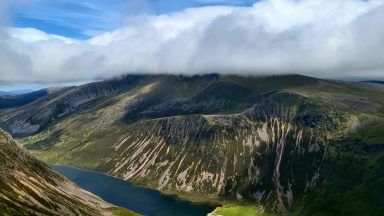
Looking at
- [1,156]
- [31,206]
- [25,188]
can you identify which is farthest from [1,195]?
[1,156]

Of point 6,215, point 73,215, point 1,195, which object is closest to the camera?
point 6,215

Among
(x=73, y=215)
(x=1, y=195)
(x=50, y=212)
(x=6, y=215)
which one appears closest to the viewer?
(x=6, y=215)

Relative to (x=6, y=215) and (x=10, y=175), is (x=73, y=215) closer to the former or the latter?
(x=10, y=175)

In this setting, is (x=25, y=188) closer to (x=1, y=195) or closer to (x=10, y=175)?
(x=10, y=175)

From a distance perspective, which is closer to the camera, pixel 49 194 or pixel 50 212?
pixel 50 212

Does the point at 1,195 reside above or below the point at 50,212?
above

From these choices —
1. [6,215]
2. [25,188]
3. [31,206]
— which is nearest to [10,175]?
[25,188]

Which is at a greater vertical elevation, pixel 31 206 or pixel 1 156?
pixel 1 156

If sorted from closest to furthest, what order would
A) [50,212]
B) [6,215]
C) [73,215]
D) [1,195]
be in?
1. [6,215]
2. [1,195]
3. [50,212]
4. [73,215]

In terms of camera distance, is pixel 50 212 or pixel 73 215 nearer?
pixel 50 212
